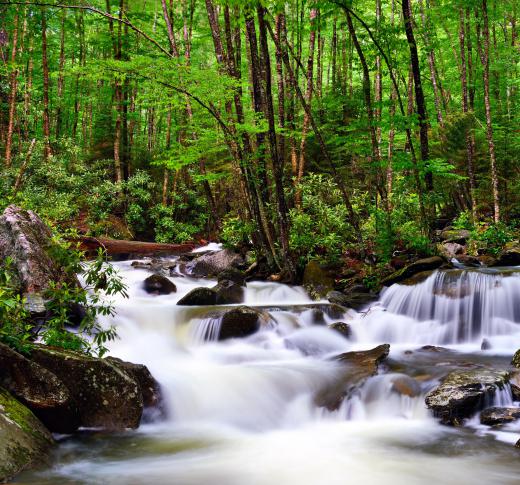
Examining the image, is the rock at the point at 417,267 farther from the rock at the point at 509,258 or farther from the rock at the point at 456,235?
the rock at the point at 456,235

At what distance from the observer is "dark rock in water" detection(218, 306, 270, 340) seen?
26.2ft

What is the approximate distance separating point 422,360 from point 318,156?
12.4m

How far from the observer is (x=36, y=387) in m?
4.66

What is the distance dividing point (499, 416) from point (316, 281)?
6023 mm

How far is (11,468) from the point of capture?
12.2 feet

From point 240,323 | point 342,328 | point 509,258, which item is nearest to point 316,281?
point 342,328

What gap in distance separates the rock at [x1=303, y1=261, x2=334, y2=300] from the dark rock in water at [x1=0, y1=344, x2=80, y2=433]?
664 cm

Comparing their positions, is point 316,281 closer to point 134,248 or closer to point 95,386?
point 95,386

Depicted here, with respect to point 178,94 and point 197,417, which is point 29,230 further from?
point 197,417

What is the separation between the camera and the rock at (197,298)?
9672 mm

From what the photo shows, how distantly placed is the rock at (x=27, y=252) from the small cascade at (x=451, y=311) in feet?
18.1

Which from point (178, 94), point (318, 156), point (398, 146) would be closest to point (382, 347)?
point (178, 94)

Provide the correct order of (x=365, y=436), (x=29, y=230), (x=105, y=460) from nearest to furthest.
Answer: (x=105, y=460) → (x=365, y=436) → (x=29, y=230)

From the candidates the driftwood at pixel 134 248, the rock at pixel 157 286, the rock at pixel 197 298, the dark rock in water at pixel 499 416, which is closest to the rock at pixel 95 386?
the dark rock in water at pixel 499 416
